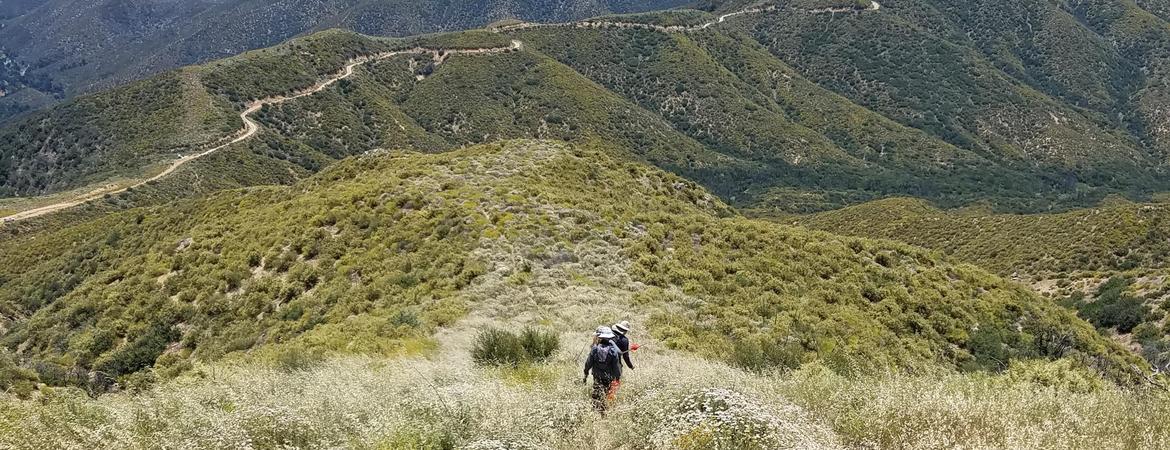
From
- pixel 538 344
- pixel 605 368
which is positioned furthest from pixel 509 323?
pixel 605 368

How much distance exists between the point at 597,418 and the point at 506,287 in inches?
370

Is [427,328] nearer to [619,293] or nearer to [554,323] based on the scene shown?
[554,323]

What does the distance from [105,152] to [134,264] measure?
80.0 meters

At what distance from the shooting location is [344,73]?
120m

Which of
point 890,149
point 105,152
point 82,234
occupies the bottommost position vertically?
point 890,149

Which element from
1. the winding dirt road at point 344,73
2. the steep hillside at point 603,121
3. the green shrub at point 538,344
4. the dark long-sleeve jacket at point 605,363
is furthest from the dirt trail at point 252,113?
the dark long-sleeve jacket at point 605,363

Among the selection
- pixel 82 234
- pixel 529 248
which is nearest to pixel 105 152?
pixel 82 234

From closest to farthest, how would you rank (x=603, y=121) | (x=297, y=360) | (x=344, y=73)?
(x=297, y=360)
(x=344, y=73)
(x=603, y=121)

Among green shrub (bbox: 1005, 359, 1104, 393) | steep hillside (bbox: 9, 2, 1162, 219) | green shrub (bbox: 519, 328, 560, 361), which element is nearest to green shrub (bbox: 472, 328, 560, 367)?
green shrub (bbox: 519, 328, 560, 361)

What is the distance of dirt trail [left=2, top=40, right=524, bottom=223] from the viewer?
6166 centimetres

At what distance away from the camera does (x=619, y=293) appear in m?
16.3

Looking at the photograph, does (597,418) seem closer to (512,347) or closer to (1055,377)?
(512,347)

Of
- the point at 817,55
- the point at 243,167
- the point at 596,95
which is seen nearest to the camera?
the point at 243,167

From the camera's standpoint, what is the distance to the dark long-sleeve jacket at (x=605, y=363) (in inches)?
322
